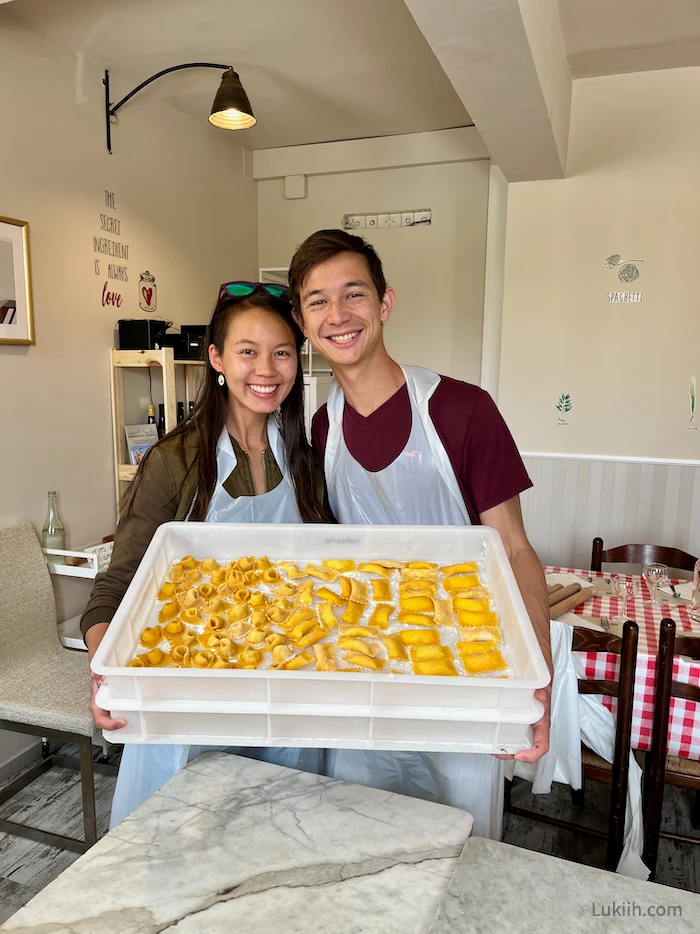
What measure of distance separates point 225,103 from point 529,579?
7.27ft

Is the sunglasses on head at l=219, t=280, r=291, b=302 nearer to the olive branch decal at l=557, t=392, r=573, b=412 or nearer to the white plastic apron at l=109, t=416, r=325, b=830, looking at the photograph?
the white plastic apron at l=109, t=416, r=325, b=830

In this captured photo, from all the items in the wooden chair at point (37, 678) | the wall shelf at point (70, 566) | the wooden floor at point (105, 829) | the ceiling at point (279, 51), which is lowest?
the wooden floor at point (105, 829)

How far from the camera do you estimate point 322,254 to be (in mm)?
1359

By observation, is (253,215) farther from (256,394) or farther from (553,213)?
(256,394)

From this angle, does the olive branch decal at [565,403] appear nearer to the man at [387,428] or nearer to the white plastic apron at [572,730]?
the white plastic apron at [572,730]

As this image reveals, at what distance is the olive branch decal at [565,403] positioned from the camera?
3.23m

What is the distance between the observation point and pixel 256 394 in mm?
1389

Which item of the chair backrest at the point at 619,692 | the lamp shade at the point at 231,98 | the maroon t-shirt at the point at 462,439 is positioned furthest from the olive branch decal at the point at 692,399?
the lamp shade at the point at 231,98

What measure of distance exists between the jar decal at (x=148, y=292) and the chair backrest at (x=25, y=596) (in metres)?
1.24

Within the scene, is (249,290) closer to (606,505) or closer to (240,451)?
(240,451)

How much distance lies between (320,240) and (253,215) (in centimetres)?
311

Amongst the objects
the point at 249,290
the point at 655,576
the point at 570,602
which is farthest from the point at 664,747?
the point at 249,290

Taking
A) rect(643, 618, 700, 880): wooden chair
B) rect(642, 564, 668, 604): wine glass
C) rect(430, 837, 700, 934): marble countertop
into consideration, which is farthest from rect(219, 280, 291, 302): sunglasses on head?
rect(642, 564, 668, 604): wine glass

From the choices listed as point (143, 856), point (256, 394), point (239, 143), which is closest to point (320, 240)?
point (256, 394)
